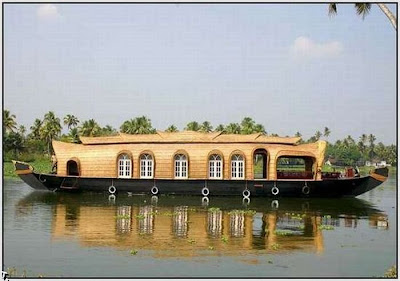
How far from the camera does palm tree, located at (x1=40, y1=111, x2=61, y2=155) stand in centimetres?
4197

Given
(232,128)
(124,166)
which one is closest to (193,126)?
(232,128)

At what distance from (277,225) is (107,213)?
4.69 meters

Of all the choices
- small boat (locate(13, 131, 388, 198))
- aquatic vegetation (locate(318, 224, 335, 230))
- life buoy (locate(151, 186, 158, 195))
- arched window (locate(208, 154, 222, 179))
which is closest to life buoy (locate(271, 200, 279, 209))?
small boat (locate(13, 131, 388, 198))

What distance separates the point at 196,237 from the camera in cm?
1101

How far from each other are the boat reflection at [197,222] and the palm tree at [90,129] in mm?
23073

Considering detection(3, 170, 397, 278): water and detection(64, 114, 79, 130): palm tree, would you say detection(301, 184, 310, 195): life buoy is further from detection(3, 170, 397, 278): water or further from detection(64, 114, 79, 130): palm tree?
detection(64, 114, 79, 130): palm tree

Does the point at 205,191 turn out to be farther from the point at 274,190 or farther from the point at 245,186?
the point at 274,190

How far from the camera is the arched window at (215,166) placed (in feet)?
59.1

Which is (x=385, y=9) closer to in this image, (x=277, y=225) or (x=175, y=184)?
(x=277, y=225)

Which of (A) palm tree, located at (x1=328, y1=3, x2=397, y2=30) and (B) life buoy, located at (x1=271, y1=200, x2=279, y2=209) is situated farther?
(B) life buoy, located at (x1=271, y1=200, x2=279, y2=209)

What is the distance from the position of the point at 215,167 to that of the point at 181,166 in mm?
1185

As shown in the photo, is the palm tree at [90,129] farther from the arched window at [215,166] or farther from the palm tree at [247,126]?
the arched window at [215,166]

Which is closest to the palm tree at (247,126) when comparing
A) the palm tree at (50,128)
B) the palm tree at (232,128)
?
the palm tree at (232,128)

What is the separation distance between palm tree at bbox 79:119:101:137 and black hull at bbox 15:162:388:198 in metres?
23.6
